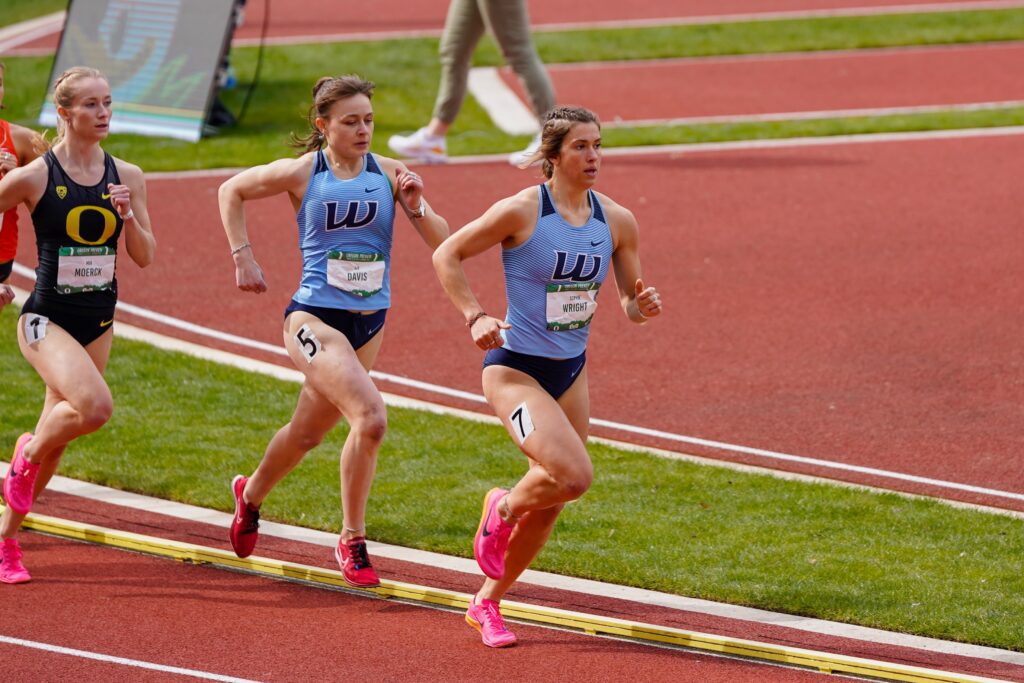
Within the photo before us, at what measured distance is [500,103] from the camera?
671 inches

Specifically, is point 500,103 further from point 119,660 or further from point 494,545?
point 119,660

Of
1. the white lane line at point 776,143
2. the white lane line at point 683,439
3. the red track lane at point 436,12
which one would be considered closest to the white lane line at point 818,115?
the white lane line at point 776,143

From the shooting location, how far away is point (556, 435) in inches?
235

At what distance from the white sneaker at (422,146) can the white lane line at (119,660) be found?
28.1 ft

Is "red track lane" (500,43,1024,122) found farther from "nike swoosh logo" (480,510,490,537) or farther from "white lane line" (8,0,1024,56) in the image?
"nike swoosh logo" (480,510,490,537)

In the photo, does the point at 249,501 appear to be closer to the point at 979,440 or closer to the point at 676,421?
the point at 676,421

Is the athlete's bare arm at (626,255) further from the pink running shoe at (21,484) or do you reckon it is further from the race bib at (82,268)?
the pink running shoe at (21,484)

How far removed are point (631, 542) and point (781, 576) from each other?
0.75 metres

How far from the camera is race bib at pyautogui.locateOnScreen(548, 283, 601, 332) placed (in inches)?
242

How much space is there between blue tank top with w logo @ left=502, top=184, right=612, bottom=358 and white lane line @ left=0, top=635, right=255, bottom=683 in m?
1.66

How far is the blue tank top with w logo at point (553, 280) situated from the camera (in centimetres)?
611

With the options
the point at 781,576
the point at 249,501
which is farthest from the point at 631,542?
the point at 249,501

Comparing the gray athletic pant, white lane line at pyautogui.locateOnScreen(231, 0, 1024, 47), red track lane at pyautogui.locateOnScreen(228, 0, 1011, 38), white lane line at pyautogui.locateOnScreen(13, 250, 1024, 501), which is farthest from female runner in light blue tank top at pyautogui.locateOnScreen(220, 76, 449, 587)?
red track lane at pyautogui.locateOnScreen(228, 0, 1011, 38)

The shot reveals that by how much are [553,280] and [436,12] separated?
17.1 metres
